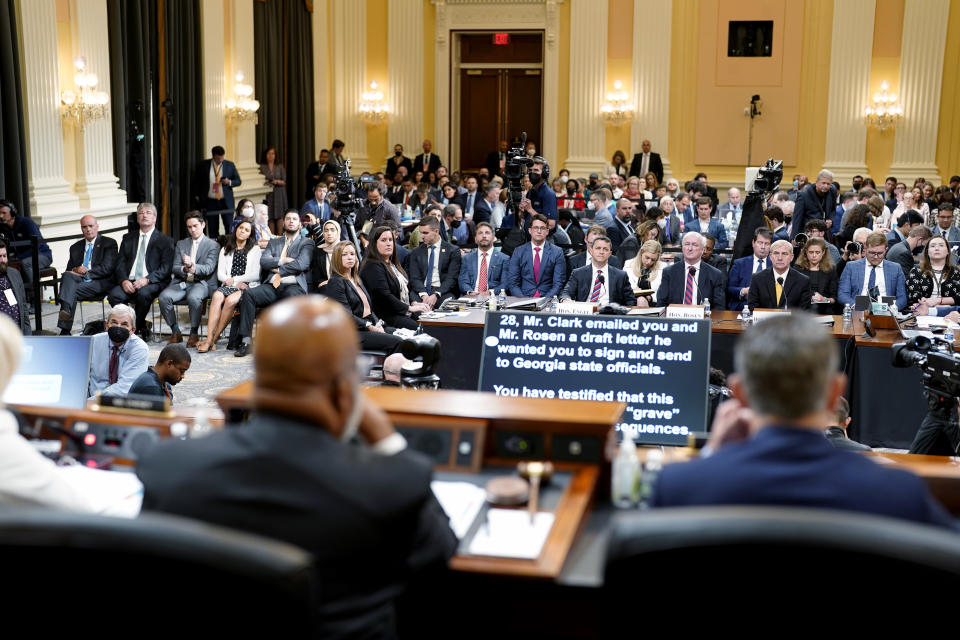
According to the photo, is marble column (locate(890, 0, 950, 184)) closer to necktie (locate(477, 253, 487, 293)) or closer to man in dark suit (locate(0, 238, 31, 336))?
necktie (locate(477, 253, 487, 293))

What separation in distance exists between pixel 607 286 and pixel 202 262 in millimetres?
3806

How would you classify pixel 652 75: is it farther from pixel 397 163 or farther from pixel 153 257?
pixel 153 257

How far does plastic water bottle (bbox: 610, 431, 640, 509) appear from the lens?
2.61 meters

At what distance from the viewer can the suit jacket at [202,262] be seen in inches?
378

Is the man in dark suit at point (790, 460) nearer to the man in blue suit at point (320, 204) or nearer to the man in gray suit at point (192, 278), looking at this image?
the man in gray suit at point (192, 278)

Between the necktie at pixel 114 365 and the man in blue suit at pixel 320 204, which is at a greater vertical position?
the man in blue suit at pixel 320 204

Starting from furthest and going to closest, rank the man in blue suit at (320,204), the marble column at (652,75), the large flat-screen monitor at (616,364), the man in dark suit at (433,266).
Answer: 1. the marble column at (652,75)
2. the man in blue suit at (320,204)
3. the man in dark suit at (433,266)
4. the large flat-screen monitor at (616,364)

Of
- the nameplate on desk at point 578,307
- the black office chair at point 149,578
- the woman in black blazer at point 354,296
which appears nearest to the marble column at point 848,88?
the nameplate on desk at point 578,307

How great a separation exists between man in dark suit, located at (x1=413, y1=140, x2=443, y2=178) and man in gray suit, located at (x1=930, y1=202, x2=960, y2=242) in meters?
9.34

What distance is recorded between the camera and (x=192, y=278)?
9641mm

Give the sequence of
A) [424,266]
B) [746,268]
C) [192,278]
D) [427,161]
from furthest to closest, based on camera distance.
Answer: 1. [427,161]
2. [192,278]
3. [424,266]
4. [746,268]

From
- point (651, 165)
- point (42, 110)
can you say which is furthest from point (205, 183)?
point (651, 165)

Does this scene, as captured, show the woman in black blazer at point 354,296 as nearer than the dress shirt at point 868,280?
Yes

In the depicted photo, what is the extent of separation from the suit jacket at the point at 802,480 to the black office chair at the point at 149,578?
82 cm
